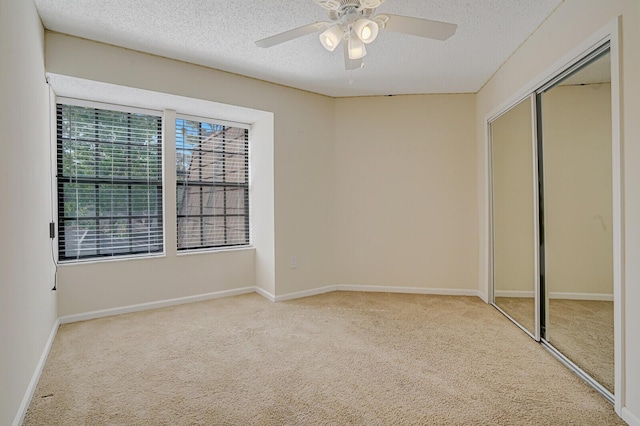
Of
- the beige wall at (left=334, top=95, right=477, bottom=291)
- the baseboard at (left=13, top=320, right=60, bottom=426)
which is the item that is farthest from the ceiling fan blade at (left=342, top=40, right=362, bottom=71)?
the baseboard at (left=13, top=320, right=60, bottom=426)

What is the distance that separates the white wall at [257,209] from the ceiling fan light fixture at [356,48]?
1871mm

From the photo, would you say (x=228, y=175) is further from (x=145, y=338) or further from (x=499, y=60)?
(x=499, y=60)

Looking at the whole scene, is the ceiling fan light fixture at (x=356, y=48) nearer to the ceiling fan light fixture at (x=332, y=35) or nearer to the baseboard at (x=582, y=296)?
the ceiling fan light fixture at (x=332, y=35)

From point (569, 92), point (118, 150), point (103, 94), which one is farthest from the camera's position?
point (118, 150)

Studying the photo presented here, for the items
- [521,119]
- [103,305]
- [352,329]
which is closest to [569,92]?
[521,119]

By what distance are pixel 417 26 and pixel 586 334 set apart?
221 cm

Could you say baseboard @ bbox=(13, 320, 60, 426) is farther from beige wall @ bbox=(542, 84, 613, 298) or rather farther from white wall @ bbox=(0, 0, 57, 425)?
beige wall @ bbox=(542, 84, 613, 298)

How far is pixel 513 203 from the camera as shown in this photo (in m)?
3.17

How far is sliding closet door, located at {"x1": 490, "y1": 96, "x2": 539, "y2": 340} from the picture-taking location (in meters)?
2.79

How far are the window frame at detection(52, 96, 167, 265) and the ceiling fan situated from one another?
2.15 m

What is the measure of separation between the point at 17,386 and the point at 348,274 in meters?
3.24

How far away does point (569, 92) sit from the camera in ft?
7.55

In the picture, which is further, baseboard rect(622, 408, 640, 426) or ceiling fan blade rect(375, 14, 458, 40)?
ceiling fan blade rect(375, 14, 458, 40)

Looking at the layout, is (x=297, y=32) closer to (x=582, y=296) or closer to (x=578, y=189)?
(x=578, y=189)
